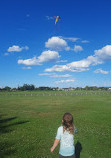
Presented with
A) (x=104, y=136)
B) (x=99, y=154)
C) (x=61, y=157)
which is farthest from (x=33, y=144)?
(x=61, y=157)

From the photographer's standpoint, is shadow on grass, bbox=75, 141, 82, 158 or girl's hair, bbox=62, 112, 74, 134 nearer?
girl's hair, bbox=62, 112, 74, 134

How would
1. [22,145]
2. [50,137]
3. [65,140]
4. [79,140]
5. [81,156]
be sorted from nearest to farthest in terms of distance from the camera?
[65,140] → [81,156] → [22,145] → [79,140] → [50,137]

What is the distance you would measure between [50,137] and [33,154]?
10.6 ft

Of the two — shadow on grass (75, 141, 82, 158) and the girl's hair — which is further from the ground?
the girl's hair

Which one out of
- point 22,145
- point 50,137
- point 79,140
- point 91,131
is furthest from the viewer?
point 91,131

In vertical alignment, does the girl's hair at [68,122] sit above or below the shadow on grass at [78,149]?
above

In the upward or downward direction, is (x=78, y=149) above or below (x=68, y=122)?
below

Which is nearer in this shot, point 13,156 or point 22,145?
point 13,156

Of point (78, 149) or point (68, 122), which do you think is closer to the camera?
point (68, 122)

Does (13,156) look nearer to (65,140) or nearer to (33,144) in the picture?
(33,144)

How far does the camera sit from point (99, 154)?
32.0ft

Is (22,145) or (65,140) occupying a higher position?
(65,140)

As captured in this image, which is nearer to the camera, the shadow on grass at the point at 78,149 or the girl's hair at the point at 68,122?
the girl's hair at the point at 68,122

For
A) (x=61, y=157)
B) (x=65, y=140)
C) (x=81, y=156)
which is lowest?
(x=81, y=156)
